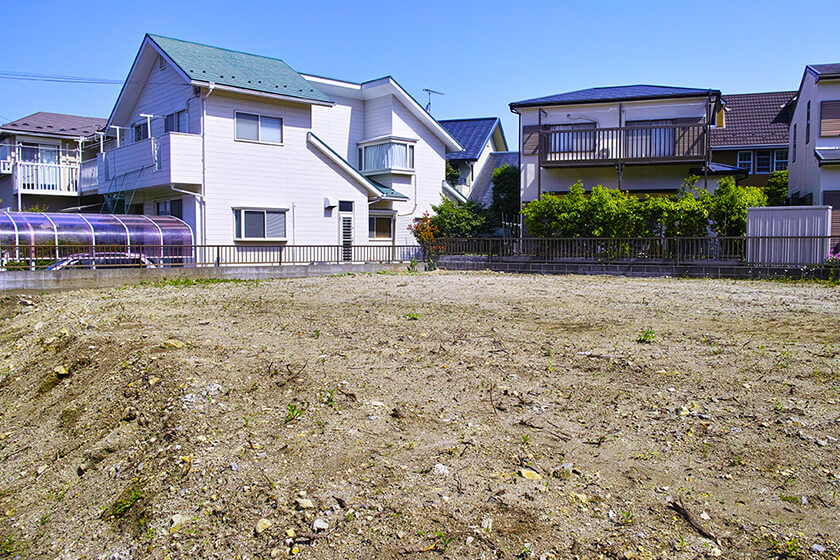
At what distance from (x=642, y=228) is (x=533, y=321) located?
9.85 metres

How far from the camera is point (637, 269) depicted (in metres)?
16.1

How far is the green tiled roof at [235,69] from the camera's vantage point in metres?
17.9

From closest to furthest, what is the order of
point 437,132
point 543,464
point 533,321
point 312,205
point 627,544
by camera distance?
point 627,544
point 543,464
point 533,321
point 312,205
point 437,132

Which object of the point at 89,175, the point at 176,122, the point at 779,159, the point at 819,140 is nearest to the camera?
the point at 819,140

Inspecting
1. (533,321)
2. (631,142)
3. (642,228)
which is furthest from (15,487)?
(631,142)

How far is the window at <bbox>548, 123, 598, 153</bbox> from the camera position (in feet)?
68.5

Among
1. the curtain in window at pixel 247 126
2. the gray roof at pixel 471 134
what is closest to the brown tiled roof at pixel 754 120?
the gray roof at pixel 471 134

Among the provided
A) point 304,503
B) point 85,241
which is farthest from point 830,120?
point 85,241

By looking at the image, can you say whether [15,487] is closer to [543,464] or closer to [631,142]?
[543,464]

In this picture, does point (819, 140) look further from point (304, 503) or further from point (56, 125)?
point (56, 125)

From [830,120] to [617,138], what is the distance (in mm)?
6113

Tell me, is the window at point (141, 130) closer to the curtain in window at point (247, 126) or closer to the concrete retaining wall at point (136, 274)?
the curtain in window at point (247, 126)

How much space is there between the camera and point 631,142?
20.5 metres

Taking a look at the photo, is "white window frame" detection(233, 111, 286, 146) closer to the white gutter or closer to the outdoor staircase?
the white gutter
